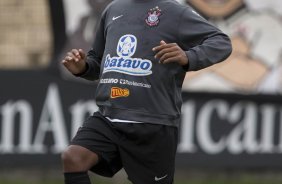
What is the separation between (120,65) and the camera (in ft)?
18.1

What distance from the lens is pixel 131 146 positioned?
5.52 metres

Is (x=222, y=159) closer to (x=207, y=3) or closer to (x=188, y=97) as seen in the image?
(x=188, y=97)

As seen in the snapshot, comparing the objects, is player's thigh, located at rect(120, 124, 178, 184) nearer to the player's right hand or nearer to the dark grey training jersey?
the dark grey training jersey

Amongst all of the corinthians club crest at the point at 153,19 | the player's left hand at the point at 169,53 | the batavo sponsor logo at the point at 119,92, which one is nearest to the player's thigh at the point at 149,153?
the batavo sponsor logo at the point at 119,92

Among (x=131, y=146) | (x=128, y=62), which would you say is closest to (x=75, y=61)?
(x=128, y=62)

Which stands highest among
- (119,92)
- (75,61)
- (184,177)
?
(75,61)

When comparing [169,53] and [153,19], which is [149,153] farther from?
[153,19]

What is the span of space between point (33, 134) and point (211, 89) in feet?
6.26

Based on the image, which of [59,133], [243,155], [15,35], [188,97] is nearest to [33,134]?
[59,133]

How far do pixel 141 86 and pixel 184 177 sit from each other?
419 centimetres

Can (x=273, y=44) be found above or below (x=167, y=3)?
below

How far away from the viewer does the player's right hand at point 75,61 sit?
5633mm

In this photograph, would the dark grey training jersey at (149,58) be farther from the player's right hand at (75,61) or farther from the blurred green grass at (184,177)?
the blurred green grass at (184,177)

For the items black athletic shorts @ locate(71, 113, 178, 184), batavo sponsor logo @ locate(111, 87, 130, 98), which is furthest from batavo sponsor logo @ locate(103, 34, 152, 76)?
black athletic shorts @ locate(71, 113, 178, 184)
